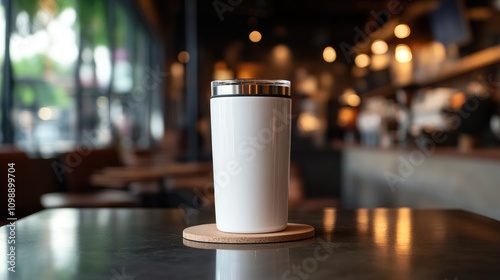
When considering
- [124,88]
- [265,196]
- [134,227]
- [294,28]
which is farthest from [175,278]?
[294,28]

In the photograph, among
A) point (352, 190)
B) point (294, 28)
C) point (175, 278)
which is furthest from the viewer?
point (294, 28)

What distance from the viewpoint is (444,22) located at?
639 centimetres

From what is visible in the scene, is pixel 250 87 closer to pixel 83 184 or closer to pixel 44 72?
pixel 83 184

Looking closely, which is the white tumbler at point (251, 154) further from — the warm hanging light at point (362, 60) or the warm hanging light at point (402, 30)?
the warm hanging light at point (362, 60)

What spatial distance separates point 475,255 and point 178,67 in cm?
1335

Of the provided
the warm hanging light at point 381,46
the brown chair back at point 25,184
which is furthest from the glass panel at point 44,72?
the warm hanging light at point 381,46

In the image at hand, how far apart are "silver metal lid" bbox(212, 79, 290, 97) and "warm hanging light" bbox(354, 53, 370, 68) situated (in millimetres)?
→ 11134

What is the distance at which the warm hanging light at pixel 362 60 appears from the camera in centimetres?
1186

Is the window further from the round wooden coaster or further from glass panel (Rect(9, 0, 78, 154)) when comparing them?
the round wooden coaster

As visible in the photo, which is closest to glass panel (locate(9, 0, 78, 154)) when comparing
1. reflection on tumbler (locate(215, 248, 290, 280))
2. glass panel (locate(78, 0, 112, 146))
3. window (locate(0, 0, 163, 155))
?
window (locate(0, 0, 163, 155))

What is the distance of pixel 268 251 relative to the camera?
84cm

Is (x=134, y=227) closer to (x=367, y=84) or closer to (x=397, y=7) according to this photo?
(x=397, y=7)

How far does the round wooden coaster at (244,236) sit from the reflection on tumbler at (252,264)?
0.06m

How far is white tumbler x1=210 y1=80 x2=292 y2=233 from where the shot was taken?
3.06 feet
